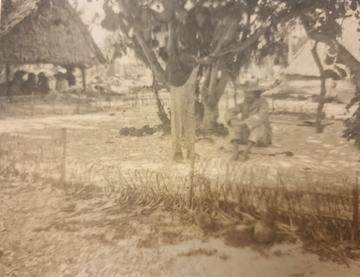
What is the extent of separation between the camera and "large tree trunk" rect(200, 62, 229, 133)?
2.14m

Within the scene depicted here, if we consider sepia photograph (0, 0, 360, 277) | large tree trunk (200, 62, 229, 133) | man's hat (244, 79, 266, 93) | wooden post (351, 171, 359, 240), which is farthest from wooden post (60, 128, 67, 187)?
wooden post (351, 171, 359, 240)

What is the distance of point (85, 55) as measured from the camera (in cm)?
235

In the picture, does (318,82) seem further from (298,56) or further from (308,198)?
(308,198)

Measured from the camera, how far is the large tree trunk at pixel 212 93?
2.14 m

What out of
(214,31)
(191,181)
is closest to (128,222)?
(191,181)

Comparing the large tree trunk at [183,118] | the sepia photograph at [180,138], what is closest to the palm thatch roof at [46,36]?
the sepia photograph at [180,138]

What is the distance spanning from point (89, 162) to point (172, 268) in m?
0.65

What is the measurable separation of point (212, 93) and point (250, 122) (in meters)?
0.21

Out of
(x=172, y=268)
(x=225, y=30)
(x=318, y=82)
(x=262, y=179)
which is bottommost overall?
(x=172, y=268)

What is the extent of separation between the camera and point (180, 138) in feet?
7.25

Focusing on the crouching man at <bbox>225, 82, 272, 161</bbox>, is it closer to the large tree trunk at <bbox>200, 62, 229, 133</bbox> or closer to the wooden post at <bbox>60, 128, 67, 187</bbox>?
the large tree trunk at <bbox>200, 62, 229, 133</bbox>

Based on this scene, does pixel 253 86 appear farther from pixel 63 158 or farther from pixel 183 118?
pixel 63 158

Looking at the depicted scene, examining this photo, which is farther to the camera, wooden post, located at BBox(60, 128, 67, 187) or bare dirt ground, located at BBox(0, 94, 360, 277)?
wooden post, located at BBox(60, 128, 67, 187)

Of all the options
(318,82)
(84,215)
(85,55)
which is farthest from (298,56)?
(84,215)
